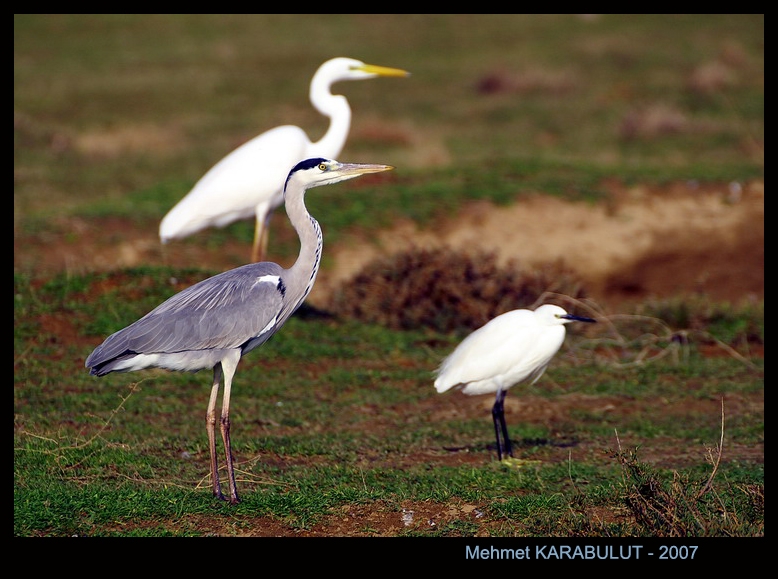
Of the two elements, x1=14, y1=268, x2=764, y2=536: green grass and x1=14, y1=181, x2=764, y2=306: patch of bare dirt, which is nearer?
x1=14, y1=268, x2=764, y2=536: green grass

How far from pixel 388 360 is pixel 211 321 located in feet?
12.2

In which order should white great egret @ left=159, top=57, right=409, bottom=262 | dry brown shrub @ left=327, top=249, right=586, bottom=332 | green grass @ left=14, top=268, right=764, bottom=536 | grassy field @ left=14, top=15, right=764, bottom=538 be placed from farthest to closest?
dry brown shrub @ left=327, top=249, right=586, bottom=332, white great egret @ left=159, top=57, right=409, bottom=262, grassy field @ left=14, top=15, right=764, bottom=538, green grass @ left=14, top=268, right=764, bottom=536

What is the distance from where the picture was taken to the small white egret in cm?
704

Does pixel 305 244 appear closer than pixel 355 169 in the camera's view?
Yes

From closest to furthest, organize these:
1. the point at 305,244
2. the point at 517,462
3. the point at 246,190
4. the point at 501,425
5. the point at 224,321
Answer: the point at 224,321
the point at 305,244
the point at 517,462
the point at 501,425
the point at 246,190

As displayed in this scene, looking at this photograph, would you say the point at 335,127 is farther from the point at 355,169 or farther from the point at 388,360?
the point at 355,169

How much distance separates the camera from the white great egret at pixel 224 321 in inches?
235

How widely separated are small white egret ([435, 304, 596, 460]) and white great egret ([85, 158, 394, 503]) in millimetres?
1428

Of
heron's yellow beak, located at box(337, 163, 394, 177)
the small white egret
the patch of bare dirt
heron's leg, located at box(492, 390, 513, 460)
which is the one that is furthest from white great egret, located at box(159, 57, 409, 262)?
heron's leg, located at box(492, 390, 513, 460)

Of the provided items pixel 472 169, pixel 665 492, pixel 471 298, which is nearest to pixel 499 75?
pixel 472 169

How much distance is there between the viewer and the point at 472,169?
14672 mm

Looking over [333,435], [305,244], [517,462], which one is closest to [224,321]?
[305,244]

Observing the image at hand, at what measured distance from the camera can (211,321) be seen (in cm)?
605

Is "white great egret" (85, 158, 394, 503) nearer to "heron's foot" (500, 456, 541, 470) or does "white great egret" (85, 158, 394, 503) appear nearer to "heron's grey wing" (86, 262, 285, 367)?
"heron's grey wing" (86, 262, 285, 367)
